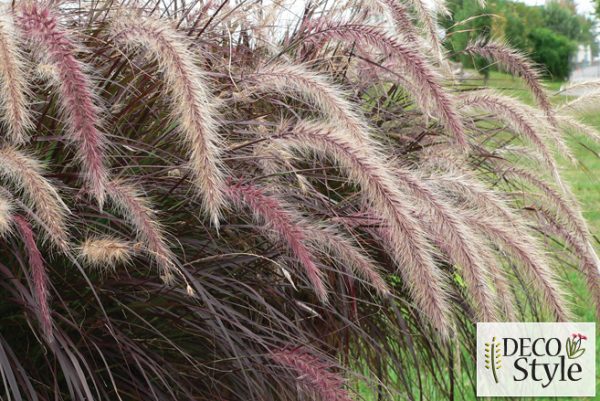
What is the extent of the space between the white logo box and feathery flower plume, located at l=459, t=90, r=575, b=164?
53cm

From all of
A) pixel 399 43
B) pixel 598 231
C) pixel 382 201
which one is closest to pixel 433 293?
pixel 382 201

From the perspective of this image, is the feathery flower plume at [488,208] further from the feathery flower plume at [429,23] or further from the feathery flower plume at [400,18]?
the feathery flower plume at [400,18]

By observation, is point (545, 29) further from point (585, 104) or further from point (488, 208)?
point (488, 208)

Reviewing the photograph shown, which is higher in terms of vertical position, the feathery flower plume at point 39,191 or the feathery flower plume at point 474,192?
the feathery flower plume at point 474,192

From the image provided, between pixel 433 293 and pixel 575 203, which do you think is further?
pixel 575 203

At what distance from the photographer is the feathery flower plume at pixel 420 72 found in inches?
91.5

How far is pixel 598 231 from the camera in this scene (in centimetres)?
766

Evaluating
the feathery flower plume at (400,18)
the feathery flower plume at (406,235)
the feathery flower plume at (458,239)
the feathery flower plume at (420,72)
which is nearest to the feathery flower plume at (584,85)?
the feathery flower plume at (400,18)

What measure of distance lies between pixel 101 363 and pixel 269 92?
869mm

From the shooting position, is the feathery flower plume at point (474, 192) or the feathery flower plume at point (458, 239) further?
the feathery flower plume at point (474, 192)

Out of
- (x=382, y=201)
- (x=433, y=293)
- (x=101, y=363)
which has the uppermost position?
(x=382, y=201)

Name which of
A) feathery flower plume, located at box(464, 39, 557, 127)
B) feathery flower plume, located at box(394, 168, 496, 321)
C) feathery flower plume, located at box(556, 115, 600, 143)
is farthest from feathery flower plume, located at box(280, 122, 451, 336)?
feathery flower plume, located at box(556, 115, 600, 143)

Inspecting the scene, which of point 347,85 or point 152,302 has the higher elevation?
point 347,85

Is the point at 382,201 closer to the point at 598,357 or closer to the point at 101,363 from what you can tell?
the point at 101,363
